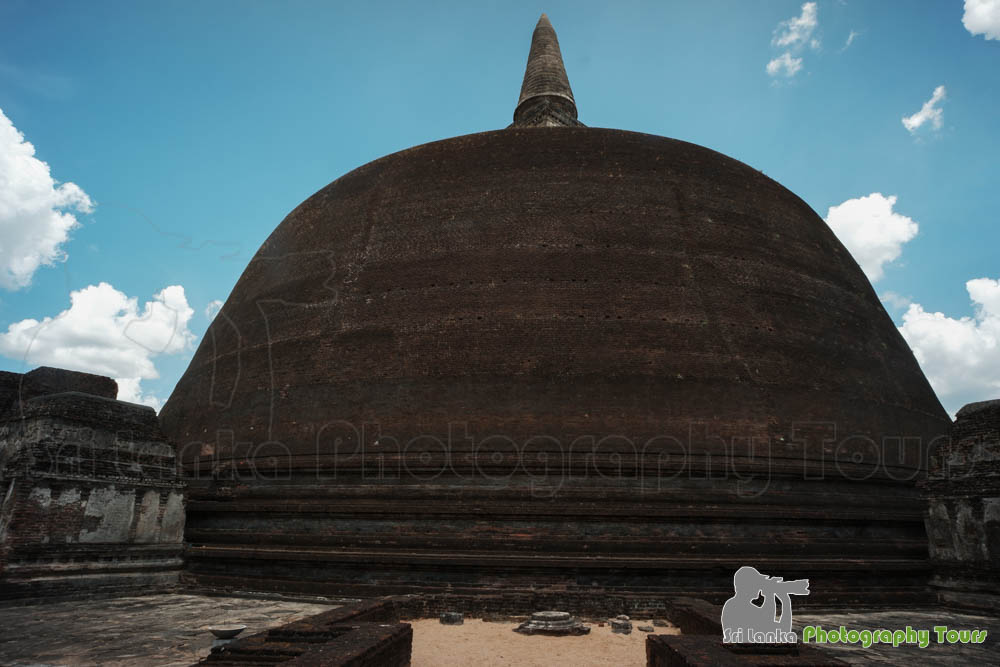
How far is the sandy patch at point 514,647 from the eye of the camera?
5844mm

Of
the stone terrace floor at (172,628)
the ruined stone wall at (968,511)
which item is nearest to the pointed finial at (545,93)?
the ruined stone wall at (968,511)

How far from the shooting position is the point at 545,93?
2047cm

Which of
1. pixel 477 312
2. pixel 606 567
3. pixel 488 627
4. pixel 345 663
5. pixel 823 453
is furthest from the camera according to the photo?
pixel 477 312

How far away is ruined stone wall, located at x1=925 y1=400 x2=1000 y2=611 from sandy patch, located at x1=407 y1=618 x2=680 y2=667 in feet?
14.2

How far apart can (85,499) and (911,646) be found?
9.93m

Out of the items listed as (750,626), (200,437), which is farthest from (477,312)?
(750,626)

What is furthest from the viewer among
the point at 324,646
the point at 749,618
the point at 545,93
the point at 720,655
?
the point at 545,93

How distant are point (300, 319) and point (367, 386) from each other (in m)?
2.29

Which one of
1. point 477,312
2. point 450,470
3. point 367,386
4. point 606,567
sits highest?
point 477,312

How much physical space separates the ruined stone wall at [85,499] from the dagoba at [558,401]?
0.70 metres

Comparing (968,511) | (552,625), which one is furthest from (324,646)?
(968,511)

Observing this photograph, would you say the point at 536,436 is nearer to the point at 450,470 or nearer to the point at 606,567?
the point at 450,470

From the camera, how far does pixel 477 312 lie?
33.1ft

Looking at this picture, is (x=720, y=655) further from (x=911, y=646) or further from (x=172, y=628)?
(x=172, y=628)
